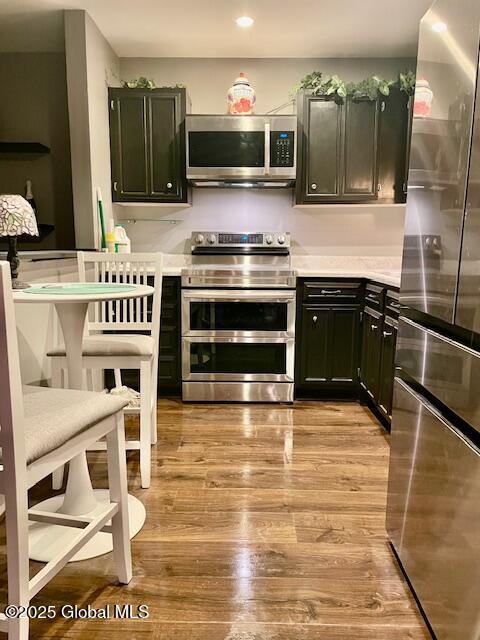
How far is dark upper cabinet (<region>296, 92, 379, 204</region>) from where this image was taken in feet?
10.8

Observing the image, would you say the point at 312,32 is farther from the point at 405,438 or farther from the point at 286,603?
the point at 286,603

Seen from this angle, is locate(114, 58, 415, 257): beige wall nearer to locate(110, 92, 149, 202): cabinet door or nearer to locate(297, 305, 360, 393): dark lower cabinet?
locate(110, 92, 149, 202): cabinet door

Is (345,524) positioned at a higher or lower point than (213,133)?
lower

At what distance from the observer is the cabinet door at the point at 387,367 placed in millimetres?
2631

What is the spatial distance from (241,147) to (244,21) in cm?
75

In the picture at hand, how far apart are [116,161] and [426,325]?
273 centimetres

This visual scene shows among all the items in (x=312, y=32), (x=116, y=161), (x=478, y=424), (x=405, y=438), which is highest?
(x=312, y=32)

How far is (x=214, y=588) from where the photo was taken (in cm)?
149

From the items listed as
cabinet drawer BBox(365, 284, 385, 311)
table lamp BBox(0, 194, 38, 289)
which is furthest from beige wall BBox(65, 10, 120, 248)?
cabinet drawer BBox(365, 284, 385, 311)

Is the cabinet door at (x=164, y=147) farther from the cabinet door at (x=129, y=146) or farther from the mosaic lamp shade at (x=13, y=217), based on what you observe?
the mosaic lamp shade at (x=13, y=217)

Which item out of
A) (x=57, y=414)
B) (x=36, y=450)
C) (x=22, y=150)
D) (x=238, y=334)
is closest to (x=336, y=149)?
(x=238, y=334)

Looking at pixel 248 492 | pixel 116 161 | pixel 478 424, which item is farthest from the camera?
pixel 116 161

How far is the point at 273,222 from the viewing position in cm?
373

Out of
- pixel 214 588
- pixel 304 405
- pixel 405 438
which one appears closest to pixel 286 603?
pixel 214 588
